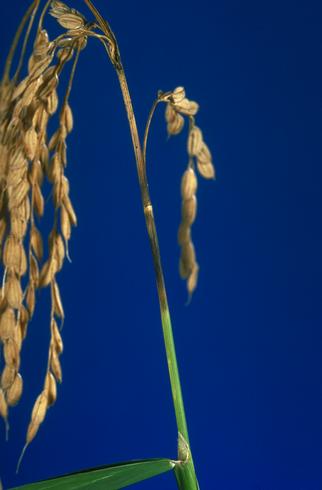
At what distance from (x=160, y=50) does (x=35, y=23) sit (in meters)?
0.36

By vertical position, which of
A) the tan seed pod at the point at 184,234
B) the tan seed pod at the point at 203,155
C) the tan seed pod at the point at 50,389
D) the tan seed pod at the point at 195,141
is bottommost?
the tan seed pod at the point at 50,389

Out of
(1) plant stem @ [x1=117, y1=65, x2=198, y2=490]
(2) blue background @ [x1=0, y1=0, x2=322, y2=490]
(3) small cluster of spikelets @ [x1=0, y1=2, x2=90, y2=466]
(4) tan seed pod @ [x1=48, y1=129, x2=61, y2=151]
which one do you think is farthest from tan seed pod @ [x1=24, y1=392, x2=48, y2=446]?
(2) blue background @ [x1=0, y1=0, x2=322, y2=490]

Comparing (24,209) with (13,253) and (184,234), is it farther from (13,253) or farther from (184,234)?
(184,234)

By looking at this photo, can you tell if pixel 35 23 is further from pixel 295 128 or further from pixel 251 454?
pixel 251 454

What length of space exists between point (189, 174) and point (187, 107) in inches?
2.9

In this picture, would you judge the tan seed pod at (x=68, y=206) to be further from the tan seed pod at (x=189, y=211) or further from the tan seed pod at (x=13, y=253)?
the tan seed pod at (x=189, y=211)

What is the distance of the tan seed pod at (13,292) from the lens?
2.08ft

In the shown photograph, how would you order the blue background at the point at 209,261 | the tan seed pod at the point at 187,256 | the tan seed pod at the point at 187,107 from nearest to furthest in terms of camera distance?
the tan seed pod at the point at 187,256 → the tan seed pod at the point at 187,107 → the blue background at the point at 209,261

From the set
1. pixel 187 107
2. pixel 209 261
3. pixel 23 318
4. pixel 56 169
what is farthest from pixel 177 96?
pixel 209 261

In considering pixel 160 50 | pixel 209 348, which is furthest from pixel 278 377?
pixel 160 50

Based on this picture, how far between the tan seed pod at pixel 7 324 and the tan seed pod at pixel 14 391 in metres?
0.04

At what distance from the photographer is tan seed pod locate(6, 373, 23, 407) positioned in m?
0.66

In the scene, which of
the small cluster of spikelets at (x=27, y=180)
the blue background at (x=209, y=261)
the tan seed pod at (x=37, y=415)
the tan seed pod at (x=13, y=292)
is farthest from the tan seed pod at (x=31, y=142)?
the blue background at (x=209, y=261)

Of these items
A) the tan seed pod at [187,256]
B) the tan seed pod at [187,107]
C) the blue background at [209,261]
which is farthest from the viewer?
the blue background at [209,261]
